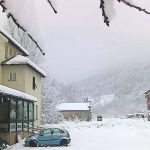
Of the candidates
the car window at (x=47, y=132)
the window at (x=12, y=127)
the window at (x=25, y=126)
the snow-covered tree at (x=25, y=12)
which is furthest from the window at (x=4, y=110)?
the snow-covered tree at (x=25, y=12)

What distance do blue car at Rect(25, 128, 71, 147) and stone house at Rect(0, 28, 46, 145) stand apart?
4.13 feet

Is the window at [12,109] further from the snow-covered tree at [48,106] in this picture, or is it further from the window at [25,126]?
the snow-covered tree at [48,106]

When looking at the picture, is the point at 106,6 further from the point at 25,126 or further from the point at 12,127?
the point at 25,126

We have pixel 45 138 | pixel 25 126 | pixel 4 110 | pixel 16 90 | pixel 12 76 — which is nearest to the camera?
pixel 4 110

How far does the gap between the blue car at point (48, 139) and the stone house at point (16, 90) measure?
1259mm

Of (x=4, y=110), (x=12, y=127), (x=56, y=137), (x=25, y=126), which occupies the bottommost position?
(x=56, y=137)

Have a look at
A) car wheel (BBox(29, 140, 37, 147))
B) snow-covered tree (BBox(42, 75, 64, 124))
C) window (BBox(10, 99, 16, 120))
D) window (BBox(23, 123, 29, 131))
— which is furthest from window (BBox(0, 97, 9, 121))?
snow-covered tree (BBox(42, 75, 64, 124))

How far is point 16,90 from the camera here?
34281 millimetres

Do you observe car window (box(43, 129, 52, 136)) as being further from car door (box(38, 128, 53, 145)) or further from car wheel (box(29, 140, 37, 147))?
car wheel (box(29, 140, 37, 147))

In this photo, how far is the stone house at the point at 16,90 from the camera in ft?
102

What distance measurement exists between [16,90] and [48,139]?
173 inches

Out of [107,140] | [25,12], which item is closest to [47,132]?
[107,140]

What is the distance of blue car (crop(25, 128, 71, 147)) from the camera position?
31.9 m

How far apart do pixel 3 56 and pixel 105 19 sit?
39.5 meters
